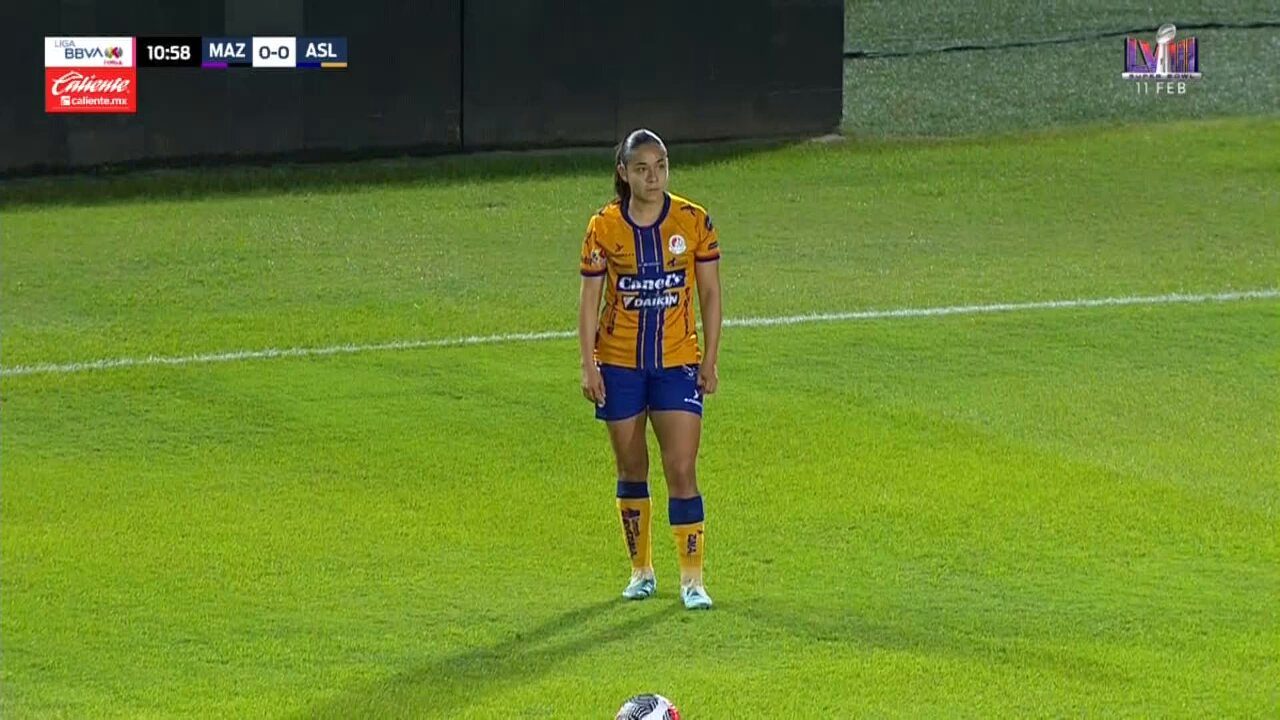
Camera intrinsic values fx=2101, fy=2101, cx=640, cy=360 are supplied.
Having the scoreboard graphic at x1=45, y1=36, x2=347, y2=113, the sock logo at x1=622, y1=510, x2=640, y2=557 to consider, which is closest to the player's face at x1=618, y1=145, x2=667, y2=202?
the sock logo at x1=622, y1=510, x2=640, y2=557

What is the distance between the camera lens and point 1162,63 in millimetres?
24328

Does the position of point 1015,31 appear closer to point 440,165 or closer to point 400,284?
point 440,165

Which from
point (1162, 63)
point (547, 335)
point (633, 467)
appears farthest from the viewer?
point (1162, 63)

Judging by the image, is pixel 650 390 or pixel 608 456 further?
pixel 608 456

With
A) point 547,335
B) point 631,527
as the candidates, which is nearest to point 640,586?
point 631,527

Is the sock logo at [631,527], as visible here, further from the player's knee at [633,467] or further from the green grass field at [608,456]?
the green grass field at [608,456]

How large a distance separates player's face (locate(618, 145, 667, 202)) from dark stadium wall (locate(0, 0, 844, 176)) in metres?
10.8

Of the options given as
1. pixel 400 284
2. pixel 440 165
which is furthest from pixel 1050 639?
pixel 440 165

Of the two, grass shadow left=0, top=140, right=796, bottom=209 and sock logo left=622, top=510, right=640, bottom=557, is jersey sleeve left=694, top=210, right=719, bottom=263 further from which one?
grass shadow left=0, top=140, right=796, bottom=209

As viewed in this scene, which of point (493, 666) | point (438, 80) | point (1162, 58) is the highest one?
point (1162, 58)

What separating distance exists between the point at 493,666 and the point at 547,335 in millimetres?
6319

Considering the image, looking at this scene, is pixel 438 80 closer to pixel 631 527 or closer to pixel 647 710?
pixel 631 527

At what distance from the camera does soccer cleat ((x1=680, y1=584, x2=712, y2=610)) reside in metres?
9.07

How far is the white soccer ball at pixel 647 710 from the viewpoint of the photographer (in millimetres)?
6863
